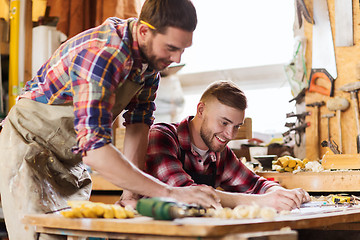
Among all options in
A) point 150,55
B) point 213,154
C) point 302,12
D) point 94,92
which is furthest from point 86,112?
point 302,12

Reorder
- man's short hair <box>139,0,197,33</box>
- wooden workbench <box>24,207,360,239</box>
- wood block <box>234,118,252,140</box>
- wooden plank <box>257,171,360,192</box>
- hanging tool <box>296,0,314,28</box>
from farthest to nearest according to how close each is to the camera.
Answer: hanging tool <box>296,0,314,28</box> < wood block <box>234,118,252,140</box> < wooden plank <box>257,171,360,192</box> < man's short hair <box>139,0,197,33</box> < wooden workbench <box>24,207,360,239</box>

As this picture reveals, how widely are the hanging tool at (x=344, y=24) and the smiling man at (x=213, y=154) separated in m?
1.47

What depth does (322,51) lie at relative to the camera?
11.2 feet

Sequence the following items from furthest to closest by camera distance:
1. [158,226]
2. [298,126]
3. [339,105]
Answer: [298,126] < [339,105] < [158,226]

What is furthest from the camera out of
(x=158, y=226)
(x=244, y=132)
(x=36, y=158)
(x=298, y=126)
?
(x=298, y=126)

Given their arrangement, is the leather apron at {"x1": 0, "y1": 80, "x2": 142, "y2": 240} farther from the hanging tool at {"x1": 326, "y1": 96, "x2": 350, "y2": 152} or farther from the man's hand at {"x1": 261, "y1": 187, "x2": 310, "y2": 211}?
the hanging tool at {"x1": 326, "y1": 96, "x2": 350, "y2": 152}

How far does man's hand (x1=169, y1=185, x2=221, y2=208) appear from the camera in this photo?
57.6 inches

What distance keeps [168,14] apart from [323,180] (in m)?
1.47

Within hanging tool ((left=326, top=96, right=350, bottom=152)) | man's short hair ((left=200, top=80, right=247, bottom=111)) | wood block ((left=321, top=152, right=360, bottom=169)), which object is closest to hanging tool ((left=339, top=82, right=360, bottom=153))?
hanging tool ((left=326, top=96, right=350, bottom=152))

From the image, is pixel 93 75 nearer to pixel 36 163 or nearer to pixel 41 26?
pixel 36 163

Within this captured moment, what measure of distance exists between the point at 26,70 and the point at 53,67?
2.24 m

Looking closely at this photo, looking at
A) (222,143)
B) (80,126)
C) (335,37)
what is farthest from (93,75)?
(335,37)

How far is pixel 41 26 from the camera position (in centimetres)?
376

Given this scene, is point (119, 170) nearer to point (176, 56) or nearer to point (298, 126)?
point (176, 56)
